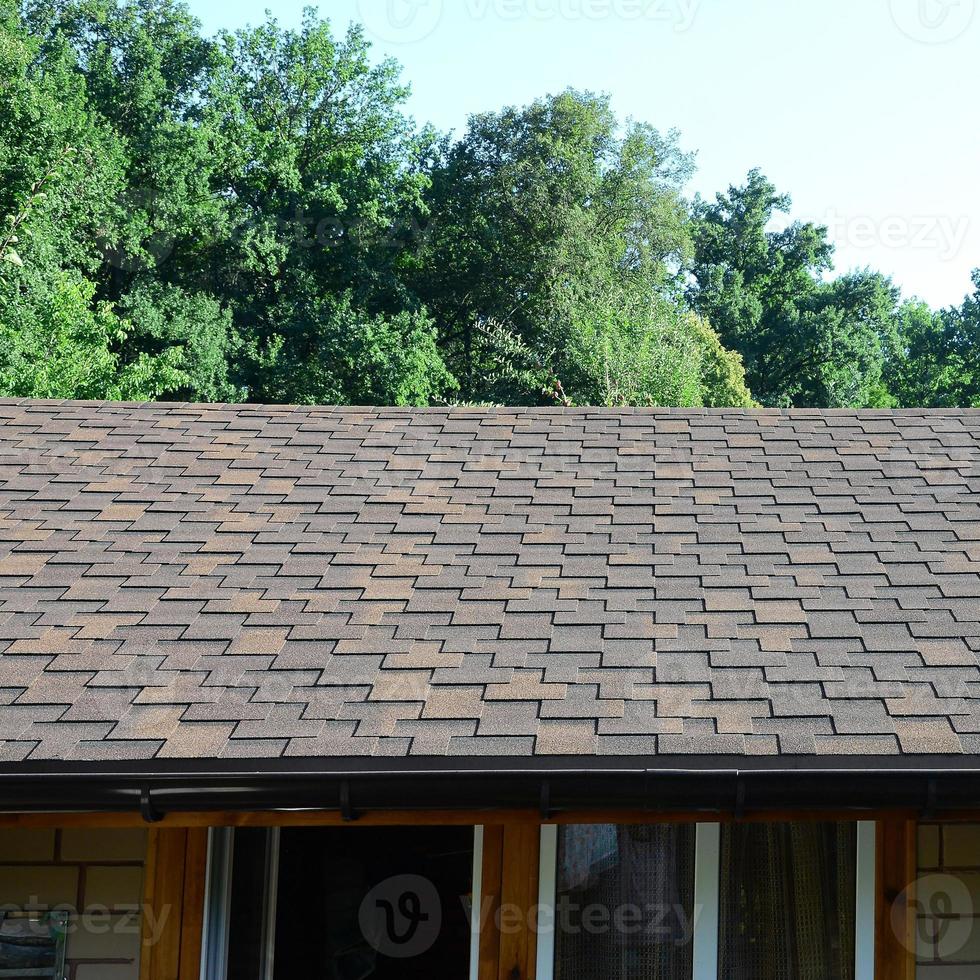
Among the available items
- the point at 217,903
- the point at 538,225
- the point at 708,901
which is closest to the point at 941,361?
the point at 538,225

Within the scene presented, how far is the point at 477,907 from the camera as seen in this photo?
4152mm

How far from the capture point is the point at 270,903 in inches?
186

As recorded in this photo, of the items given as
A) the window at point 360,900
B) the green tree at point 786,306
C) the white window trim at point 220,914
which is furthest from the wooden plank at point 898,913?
the green tree at point 786,306

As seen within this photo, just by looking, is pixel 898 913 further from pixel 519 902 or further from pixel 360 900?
pixel 360 900

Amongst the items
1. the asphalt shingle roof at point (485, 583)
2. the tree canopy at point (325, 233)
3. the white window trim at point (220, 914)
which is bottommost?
the white window trim at point (220, 914)

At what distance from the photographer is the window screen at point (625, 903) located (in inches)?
164

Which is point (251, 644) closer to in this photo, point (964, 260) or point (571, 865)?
point (571, 865)

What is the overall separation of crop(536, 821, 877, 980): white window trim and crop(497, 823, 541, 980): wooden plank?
0.14 ft

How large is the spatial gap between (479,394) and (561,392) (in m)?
3.52

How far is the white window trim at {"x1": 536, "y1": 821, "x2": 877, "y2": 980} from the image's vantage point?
4.10 meters

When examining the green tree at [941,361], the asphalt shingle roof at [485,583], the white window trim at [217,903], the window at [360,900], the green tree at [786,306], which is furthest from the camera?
the green tree at [941,361]

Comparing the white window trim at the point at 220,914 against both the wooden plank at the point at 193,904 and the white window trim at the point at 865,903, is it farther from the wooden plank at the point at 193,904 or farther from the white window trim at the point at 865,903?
the white window trim at the point at 865,903

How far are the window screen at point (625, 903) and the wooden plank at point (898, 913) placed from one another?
693 mm

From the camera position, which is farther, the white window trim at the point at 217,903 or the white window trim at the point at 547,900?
the white window trim at the point at 217,903
